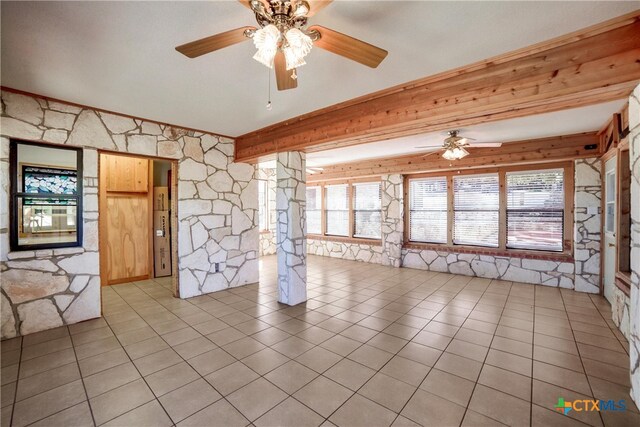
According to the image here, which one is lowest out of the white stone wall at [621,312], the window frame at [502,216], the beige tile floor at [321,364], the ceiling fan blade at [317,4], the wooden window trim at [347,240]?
the beige tile floor at [321,364]

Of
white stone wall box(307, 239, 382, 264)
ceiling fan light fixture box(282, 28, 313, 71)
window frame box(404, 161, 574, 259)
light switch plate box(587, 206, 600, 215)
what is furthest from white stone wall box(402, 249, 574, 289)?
ceiling fan light fixture box(282, 28, 313, 71)

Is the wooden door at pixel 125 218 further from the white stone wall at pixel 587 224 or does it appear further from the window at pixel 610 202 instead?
the white stone wall at pixel 587 224

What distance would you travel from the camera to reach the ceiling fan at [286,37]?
1.40m

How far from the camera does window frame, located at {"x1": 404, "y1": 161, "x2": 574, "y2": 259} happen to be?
496 cm

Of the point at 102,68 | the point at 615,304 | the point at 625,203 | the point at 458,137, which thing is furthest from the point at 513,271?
the point at 102,68

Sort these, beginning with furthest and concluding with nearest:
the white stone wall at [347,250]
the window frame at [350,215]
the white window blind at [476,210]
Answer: the window frame at [350,215] < the white stone wall at [347,250] < the white window blind at [476,210]

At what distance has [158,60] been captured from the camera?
2283 millimetres

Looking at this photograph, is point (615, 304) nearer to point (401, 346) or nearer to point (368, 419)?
point (401, 346)

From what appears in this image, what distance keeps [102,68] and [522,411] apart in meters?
4.38

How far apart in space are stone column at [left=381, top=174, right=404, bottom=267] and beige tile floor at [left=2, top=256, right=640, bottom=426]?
2586 millimetres

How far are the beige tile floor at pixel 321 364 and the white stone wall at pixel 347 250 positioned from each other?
2.98 metres

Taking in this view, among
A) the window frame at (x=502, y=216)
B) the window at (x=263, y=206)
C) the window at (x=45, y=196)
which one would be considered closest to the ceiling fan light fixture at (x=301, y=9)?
the window at (x=45, y=196)

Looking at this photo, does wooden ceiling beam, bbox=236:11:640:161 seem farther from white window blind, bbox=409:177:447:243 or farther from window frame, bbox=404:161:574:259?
white window blind, bbox=409:177:447:243

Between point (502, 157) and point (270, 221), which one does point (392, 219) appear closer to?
point (502, 157)
